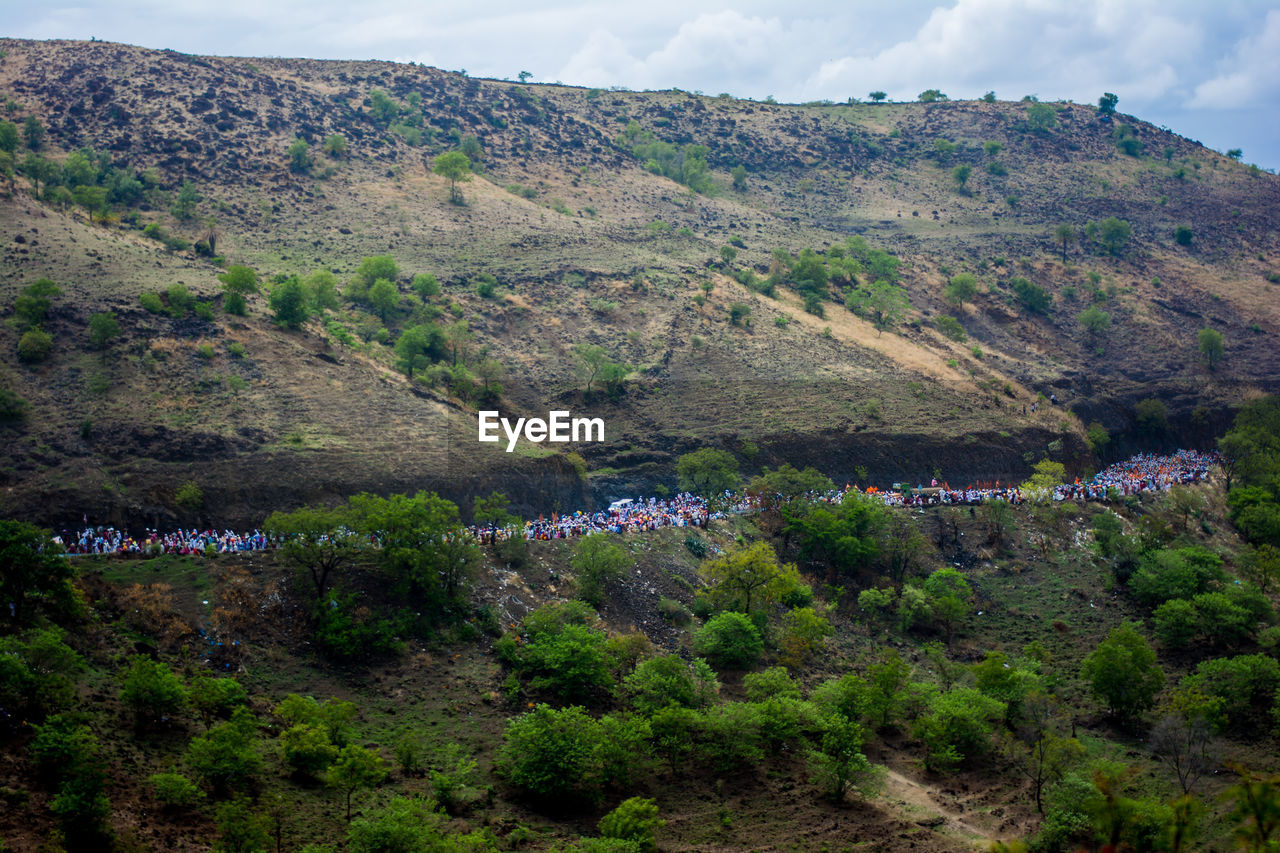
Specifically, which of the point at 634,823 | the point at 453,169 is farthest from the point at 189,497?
the point at 453,169

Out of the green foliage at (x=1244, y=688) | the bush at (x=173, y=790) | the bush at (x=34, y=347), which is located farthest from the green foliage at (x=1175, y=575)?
the bush at (x=34, y=347)

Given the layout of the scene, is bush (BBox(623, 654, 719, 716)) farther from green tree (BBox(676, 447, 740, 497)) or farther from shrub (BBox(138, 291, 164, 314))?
shrub (BBox(138, 291, 164, 314))

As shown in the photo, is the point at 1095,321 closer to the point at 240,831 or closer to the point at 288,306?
the point at 288,306

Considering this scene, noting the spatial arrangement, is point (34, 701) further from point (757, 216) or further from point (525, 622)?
point (757, 216)

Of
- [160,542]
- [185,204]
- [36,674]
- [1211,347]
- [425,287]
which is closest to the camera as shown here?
[36,674]

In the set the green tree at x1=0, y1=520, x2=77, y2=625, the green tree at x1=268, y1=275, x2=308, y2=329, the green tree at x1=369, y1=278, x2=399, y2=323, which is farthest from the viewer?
the green tree at x1=369, y1=278, x2=399, y2=323

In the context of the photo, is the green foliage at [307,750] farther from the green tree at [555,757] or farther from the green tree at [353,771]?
the green tree at [555,757]

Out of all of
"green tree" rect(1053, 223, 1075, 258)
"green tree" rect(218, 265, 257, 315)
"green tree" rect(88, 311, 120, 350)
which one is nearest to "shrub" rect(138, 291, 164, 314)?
Answer: "green tree" rect(88, 311, 120, 350)
